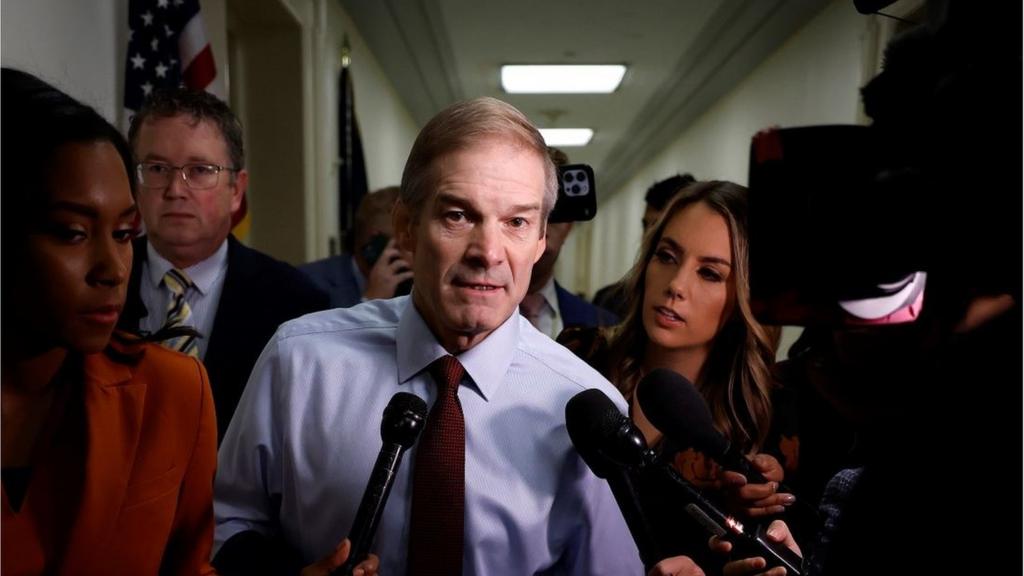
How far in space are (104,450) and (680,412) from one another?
61 cm

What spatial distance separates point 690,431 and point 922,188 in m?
0.40

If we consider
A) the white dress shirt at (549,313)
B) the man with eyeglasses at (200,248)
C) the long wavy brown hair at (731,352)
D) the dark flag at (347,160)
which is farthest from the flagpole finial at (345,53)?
the long wavy brown hair at (731,352)

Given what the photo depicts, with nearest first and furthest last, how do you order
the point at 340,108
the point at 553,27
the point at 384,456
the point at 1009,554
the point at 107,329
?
the point at 1009,554
the point at 107,329
the point at 384,456
the point at 340,108
the point at 553,27

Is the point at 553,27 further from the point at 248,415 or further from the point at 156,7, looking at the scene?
the point at 248,415

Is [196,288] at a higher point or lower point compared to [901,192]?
lower

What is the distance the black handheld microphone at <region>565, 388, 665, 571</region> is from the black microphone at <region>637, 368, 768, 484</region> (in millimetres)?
59

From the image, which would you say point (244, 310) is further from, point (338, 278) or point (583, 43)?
point (583, 43)

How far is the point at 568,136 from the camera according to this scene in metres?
8.98

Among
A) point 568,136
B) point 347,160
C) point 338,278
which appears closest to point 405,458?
point 338,278

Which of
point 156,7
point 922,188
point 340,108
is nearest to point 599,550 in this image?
point 922,188

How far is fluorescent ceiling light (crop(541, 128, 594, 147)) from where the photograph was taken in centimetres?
852

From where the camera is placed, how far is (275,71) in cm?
376

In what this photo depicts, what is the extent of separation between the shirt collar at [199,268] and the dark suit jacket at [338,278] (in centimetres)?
111

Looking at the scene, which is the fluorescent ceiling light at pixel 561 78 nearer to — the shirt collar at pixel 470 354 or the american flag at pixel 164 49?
the american flag at pixel 164 49
